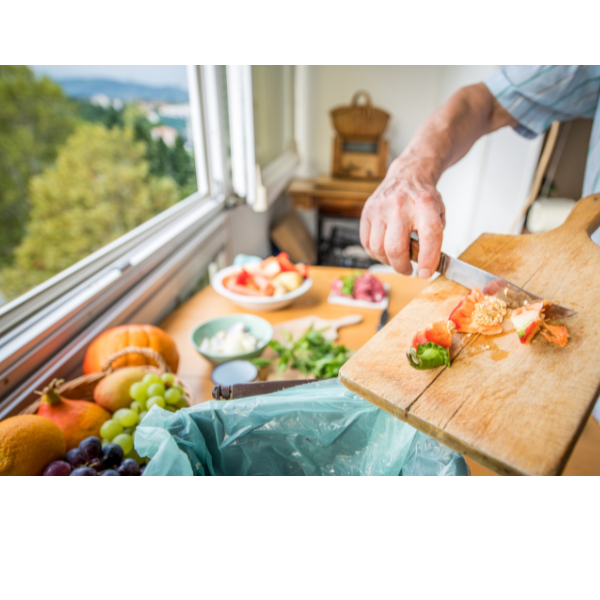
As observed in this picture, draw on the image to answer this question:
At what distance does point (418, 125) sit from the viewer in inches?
136

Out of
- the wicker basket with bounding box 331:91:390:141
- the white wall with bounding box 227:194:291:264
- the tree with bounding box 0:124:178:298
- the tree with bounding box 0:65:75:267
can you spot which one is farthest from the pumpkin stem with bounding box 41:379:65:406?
the tree with bounding box 0:65:75:267

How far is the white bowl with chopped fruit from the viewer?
1.30 metres

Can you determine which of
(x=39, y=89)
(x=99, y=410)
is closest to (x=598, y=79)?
(x=99, y=410)

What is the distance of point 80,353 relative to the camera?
976mm

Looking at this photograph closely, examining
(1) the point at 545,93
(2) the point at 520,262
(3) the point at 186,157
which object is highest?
(1) the point at 545,93

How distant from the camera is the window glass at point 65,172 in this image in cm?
483

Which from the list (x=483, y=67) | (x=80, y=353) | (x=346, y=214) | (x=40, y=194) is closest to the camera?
(x=80, y=353)

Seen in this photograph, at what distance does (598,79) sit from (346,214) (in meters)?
2.38

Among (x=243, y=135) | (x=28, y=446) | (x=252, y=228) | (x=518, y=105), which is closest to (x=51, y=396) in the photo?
(x=28, y=446)

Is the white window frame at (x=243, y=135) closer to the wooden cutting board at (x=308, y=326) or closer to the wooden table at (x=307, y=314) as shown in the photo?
the wooden table at (x=307, y=314)

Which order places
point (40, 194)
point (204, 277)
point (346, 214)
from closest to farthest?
point (204, 277) → point (346, 214) → point (40, 194)

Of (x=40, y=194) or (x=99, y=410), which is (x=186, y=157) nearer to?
(x=99, y=410)

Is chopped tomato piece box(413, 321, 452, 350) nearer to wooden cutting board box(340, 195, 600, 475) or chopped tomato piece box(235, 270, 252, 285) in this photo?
wooden cutting board box(340, 195, 600, 475)

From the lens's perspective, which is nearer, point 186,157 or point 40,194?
point 186,157
